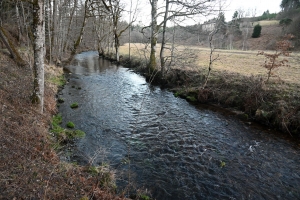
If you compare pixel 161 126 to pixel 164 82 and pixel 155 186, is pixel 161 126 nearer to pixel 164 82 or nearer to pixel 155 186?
pixel 155 186

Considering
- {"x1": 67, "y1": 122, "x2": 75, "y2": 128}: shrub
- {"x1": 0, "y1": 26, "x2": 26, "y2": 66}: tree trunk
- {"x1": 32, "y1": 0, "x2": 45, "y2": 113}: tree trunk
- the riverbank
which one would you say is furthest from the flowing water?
{"x1": 0, "y1": 26, "x2": 26, "y2": 66}: tree trunk

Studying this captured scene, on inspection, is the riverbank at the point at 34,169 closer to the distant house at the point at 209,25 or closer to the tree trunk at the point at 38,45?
the tree trunk at the point at 38,45

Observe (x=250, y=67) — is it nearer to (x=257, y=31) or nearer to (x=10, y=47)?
(x=10, y=47)

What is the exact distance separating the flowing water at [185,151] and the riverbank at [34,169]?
0.76m

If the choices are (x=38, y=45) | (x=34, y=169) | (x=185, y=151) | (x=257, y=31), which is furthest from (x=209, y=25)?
(x=257, y=31)

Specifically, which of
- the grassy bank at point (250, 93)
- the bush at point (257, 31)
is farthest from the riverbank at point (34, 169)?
the bush at point (257, 31)

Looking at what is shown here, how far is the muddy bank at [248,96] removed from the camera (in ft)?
34.9

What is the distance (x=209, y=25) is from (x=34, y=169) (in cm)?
1582

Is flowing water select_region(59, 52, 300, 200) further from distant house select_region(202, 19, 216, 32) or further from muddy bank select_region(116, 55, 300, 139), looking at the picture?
distant house select_region(202, 19, 216, 32)

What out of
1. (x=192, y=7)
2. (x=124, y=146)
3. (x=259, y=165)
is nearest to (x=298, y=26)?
(x=192, y=7)

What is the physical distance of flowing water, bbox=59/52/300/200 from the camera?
20.8 feet

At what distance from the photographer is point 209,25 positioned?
52.7 feet

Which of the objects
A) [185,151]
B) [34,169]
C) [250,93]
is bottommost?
[185,151]

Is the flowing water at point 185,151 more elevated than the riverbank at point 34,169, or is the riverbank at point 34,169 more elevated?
the riverbank at point 34,169
